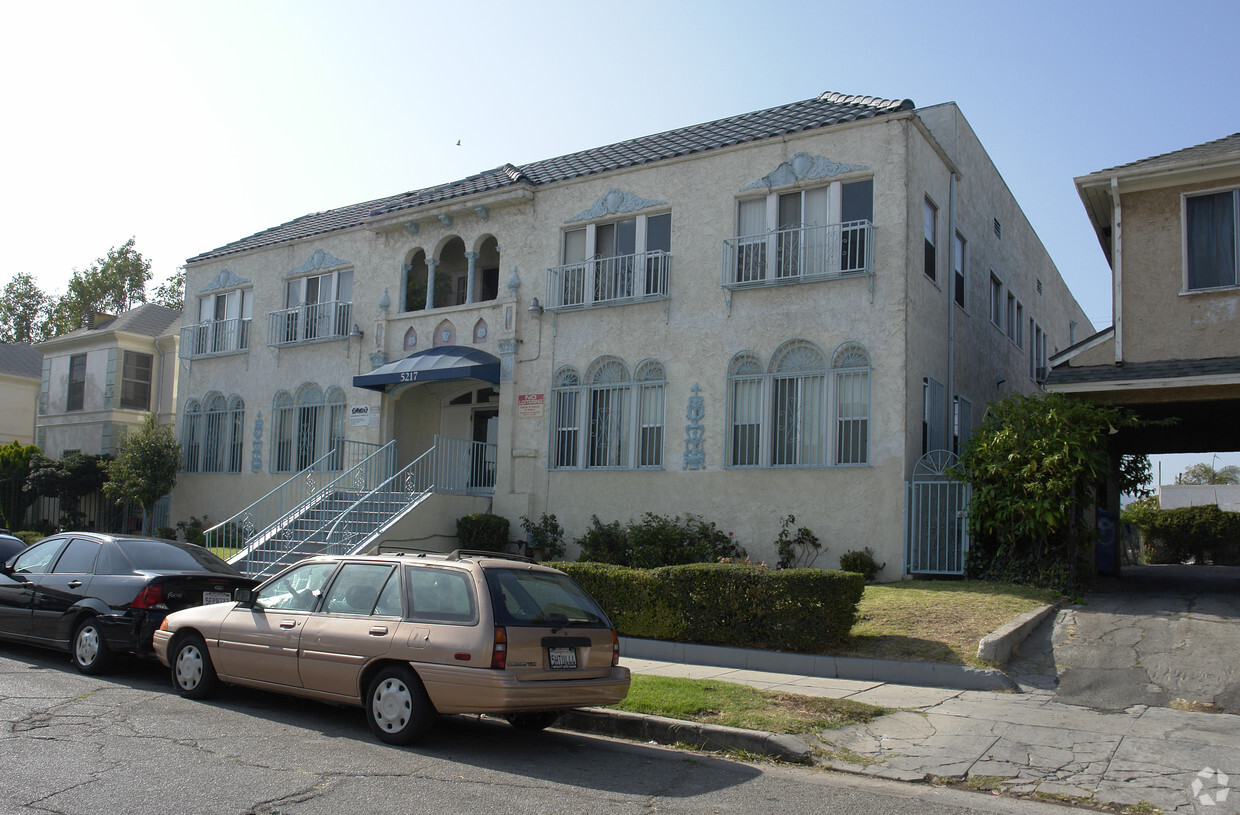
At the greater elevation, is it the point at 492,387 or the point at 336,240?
the point at 336,240

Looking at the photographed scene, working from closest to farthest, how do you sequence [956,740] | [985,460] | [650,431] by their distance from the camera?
1. [956,740]
2. [985,460]
3. [650,431]

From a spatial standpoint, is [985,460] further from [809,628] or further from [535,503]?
[535,503]

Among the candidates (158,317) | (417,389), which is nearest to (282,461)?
(417,389)

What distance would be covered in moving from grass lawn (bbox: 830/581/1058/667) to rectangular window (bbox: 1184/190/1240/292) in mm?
5189

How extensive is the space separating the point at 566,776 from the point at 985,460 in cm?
970

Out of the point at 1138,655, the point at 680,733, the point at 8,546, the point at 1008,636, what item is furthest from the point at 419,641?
the point at 8,546

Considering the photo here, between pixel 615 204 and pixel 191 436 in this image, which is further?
pixel 191 436

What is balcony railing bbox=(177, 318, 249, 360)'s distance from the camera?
2450cm

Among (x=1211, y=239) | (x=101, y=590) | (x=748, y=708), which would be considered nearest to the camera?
(x=748, y=708)

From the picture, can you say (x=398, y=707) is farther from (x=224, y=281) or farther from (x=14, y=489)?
(x=14, y=489)

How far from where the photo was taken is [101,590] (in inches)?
388

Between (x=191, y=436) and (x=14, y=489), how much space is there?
7162 millimetres

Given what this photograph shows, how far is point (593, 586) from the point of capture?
12.3 m

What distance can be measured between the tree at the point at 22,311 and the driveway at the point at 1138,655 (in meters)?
56.2
